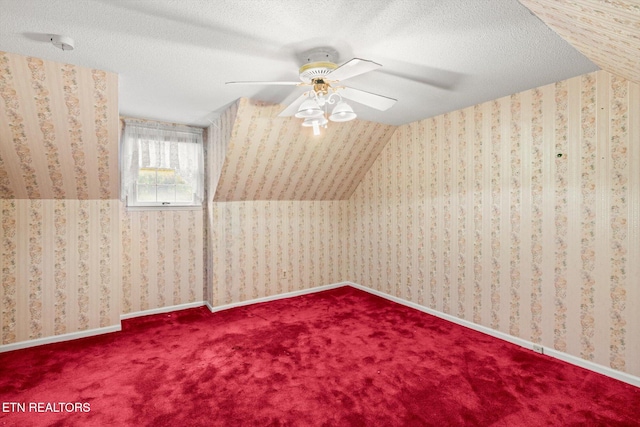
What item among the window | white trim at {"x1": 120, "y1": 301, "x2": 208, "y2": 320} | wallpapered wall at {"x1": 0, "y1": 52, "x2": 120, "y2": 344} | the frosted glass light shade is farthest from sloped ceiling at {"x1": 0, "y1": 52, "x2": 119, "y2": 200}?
the frosted glass light shade

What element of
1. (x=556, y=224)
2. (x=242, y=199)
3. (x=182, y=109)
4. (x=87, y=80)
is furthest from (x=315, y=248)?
(x=87, y=80)

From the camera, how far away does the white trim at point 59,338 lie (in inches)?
120

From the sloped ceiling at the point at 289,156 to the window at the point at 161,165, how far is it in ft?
1.69

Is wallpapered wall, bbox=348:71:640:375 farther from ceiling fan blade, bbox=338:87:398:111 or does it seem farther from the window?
the window

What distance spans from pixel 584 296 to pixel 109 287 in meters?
4.48

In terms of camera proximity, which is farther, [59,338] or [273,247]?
[273,247]

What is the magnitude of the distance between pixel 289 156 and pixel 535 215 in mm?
2687

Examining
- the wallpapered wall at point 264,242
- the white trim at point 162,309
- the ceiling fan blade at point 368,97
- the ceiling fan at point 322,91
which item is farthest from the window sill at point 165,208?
the ceiling fan blade at point 368,97

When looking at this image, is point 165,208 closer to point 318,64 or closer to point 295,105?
point 295,105

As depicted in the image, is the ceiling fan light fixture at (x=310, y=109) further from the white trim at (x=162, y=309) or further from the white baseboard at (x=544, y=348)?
the white trim at (x=162, y=309)

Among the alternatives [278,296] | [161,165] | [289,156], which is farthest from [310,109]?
[278,296]

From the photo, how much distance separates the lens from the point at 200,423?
79.4 inches

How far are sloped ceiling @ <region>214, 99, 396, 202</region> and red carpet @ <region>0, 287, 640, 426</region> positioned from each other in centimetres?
176

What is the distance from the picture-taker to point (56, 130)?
2.76 m
